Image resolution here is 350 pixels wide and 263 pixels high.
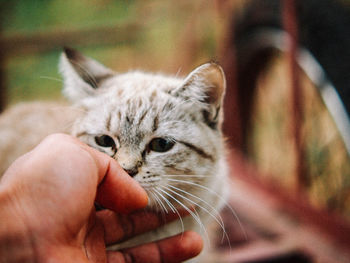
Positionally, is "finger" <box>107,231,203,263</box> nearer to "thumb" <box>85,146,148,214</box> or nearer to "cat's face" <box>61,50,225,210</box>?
"cat's face" <box>61,50,225,210</box>

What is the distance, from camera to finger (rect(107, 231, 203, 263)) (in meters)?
1.32

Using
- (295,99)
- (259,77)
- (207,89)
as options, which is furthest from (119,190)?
(259,77)

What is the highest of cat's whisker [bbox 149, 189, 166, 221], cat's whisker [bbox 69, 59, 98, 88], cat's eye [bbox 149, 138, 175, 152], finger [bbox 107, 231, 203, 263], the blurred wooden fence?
the blurred wooden fence

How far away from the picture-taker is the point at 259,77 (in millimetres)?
3031

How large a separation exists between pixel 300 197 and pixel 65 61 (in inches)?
71.7

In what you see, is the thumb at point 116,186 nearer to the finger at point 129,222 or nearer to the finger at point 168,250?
the finger at point 129,222

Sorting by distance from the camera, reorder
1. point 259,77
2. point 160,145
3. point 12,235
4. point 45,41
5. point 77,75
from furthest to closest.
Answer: point 45,41, point 259,77, point 77,75, point 160,145, point 12,235

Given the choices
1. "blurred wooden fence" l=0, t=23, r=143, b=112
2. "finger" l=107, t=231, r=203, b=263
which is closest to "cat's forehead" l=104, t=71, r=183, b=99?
"finger" l=107, t=231, r=203, b=263

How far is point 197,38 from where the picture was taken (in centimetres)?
379

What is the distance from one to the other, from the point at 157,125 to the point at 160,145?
3.3 inches

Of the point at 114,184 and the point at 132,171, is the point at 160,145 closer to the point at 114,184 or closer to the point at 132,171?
the point at 132,171

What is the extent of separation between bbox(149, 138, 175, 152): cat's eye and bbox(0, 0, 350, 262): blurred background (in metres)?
0.51

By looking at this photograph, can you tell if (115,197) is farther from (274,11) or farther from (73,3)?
(73,3)

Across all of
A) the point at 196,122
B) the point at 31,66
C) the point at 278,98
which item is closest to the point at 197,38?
the point at 278,98
